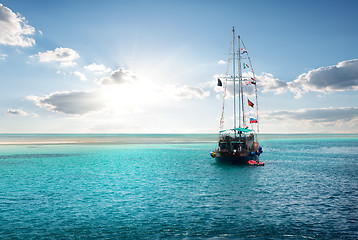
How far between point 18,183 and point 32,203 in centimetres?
1329

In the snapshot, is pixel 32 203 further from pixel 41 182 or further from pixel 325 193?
pixel 325 193

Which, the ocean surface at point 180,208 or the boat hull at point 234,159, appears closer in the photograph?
the ocean surface at point 180,208

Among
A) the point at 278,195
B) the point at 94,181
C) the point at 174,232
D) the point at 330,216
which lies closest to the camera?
the point at 174,232

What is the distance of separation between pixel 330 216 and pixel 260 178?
1956 centimetres

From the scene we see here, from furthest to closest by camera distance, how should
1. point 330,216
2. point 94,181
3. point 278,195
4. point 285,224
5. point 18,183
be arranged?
point 94,181
point 18,183
point 278,195
point 330,216
point 285,224

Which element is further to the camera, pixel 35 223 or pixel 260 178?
pixel 260 178

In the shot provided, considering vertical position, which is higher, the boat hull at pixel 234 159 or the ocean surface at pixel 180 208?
the boat hull at pixel 234 159

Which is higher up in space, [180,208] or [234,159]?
[234,159]

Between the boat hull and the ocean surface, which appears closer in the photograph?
the ocean surface

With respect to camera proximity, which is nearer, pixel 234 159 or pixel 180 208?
pixel 180 208

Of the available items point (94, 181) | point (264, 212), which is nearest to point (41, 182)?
point (94, 181)

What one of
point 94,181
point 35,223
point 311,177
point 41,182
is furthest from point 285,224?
point 41,182

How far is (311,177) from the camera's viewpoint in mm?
42438

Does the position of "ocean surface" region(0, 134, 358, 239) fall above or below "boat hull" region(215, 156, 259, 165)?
below
